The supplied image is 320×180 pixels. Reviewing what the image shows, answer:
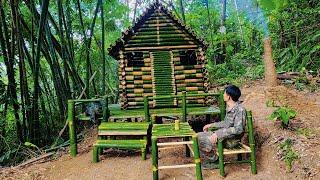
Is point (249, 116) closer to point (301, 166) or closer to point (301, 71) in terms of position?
point (301, 166)

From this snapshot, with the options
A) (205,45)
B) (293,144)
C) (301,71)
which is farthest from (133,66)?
(301,71)

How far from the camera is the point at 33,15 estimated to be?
863cm

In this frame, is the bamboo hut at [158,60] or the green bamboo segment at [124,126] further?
the bamboo hut at [158,60]

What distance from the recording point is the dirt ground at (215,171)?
19.1 feet

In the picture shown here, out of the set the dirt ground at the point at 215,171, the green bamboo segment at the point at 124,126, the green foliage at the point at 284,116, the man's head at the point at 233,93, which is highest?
the man's head at the point at 233,93

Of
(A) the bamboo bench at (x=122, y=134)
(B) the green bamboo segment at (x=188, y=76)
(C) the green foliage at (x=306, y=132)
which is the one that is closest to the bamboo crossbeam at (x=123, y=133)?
(A) the bamboo bench at (x=122, y=134)

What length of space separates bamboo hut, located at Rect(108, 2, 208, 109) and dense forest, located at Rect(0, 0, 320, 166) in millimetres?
1340

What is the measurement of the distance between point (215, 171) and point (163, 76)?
3.31 metres

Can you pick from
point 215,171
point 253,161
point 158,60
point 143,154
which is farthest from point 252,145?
point 158,60

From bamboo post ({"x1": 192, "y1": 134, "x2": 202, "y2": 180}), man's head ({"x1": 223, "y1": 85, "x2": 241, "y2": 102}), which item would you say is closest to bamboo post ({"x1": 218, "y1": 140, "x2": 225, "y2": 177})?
bamboo post ({"x1": 192, "y1": 134, "x2": 202, "y2": 180})

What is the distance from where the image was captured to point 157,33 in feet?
29.6

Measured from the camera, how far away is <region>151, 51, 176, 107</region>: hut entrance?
8984 millimetres

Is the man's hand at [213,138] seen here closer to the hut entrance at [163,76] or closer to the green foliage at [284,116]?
the green foliage at [284,116]

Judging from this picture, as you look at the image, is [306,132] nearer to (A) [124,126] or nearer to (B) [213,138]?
(B) [213,138]
